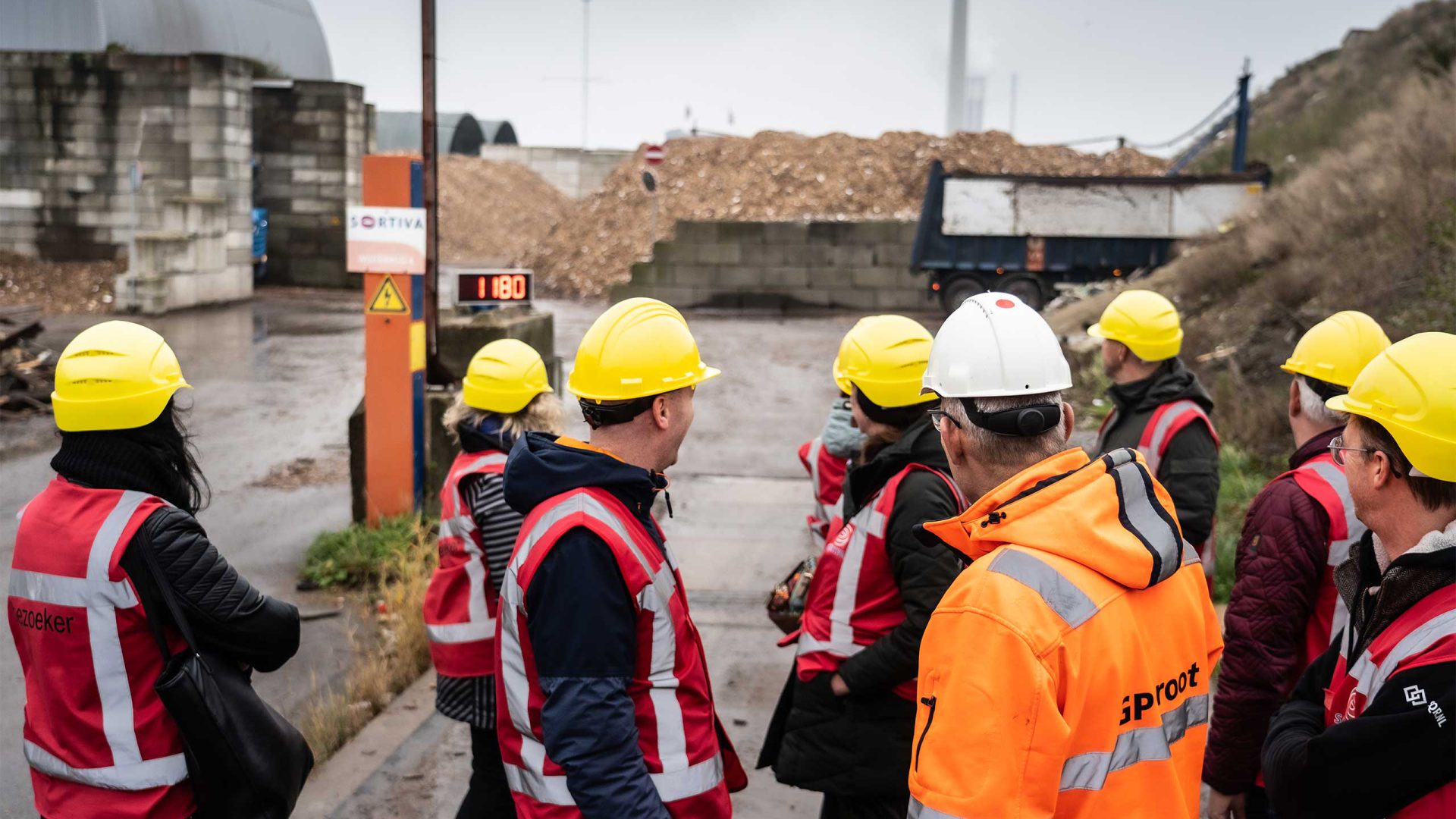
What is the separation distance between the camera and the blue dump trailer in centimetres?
2005

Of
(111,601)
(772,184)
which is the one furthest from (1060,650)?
(772,184)

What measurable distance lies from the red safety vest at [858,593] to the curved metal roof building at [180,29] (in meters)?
22.8

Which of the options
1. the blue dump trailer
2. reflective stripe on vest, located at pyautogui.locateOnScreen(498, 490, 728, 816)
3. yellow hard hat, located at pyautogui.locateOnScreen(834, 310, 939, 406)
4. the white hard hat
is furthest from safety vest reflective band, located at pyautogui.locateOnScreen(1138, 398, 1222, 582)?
the blue dump trailer

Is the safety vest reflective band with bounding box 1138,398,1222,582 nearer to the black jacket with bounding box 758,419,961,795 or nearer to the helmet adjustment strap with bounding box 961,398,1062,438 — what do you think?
the black jacket with bounding box 758,419,961,795

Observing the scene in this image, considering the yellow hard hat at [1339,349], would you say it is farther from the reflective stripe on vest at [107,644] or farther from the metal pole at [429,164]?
the metal pole at [429,164]

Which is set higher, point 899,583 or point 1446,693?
point 1446,693

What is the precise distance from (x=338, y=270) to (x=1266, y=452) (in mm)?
19715

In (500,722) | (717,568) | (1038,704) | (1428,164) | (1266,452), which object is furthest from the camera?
(1428,164)

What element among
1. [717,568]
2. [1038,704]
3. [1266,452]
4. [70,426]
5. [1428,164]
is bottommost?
[717,568]

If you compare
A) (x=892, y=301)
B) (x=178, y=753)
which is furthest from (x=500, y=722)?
(x=892, y=301)

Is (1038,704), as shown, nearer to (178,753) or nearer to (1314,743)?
(1314,743)

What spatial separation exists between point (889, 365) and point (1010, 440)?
1.08 metres

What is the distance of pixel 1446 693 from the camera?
1.71 meters

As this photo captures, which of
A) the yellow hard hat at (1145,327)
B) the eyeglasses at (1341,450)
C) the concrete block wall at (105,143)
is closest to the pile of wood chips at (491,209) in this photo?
the concrete block wall at (105,143)
